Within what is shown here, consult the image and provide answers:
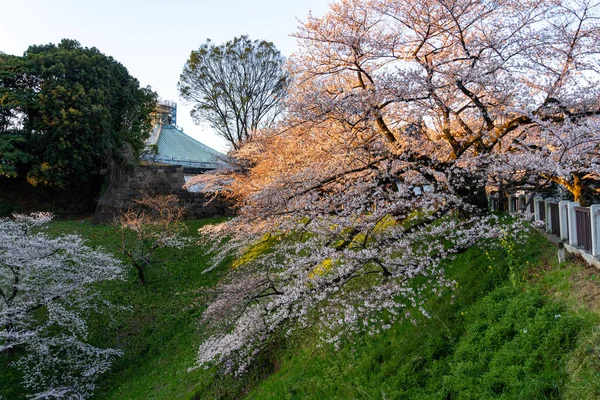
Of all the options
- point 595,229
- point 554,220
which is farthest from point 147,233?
point 595,229

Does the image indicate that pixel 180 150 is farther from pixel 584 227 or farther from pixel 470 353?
pixel 470 353

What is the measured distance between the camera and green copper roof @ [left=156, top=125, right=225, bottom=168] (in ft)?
78.3

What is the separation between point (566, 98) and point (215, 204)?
1634 cm

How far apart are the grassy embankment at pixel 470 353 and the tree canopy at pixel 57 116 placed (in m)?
11.8

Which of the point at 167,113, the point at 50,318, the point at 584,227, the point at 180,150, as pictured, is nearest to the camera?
the point at 584,227

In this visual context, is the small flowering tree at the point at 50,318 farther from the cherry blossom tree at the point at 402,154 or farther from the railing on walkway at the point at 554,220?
the railing on walkway at the point at 554,220

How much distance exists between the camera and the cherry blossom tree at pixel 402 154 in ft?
18.7

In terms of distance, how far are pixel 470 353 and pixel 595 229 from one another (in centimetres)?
204

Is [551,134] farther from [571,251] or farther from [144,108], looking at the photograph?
[144,108]

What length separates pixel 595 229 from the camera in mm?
4691

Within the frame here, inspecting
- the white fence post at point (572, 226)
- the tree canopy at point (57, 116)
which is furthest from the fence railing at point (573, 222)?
the tree canopy at point (57, 116)

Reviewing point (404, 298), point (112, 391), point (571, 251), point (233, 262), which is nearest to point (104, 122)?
point (233, 262)

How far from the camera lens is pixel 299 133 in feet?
25.2

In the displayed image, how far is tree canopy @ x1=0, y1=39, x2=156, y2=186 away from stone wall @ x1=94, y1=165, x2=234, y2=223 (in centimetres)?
102
